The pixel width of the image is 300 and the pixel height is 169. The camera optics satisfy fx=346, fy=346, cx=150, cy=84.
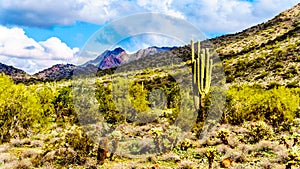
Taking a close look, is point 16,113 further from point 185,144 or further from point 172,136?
point 185,144

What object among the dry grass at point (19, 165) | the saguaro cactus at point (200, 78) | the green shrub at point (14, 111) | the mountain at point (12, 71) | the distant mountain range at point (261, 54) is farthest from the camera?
the mountain at point (12, 71)

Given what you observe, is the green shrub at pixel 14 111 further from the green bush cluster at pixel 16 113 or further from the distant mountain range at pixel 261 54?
the distant mountain range at pixel 261 54

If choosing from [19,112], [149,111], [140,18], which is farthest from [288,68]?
[19,112]

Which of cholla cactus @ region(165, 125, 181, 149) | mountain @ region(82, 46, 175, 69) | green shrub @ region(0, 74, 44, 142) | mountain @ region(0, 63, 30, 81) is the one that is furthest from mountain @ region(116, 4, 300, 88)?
mountain @ region(0, 63, 30, 81)

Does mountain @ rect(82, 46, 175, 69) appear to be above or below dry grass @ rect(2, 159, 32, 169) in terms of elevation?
above

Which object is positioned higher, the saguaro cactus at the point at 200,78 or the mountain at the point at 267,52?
the mountain at the point at 267,52

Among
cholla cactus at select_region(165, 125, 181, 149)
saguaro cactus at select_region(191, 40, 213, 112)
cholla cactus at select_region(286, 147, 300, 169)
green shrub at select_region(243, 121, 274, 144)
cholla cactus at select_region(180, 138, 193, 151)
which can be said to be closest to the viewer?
cholla cactus at select_region(286, 147, 300, 169)

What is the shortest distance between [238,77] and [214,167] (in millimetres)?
35266

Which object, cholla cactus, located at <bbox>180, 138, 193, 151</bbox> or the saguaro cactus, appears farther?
the saguaro cactus

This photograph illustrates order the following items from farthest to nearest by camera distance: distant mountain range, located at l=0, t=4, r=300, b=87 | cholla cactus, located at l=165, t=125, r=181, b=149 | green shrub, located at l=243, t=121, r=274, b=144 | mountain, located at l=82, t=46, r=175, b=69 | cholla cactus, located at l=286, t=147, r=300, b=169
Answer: distant mountain range, located at l=0, t=4, r=300, b=87 → mountain, located at l=82, t=46, r=175, b=69 → cholla cactus, located at l=165, t=125, r=181, b=149 → green shrub, located at l=243, t=121, r=274, b=144 → cholla cactus, located at l=286, t=147, r=300, b=169

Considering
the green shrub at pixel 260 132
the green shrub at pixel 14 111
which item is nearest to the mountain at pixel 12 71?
the green shrub at pixel 14 111

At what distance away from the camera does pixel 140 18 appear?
1595 centimetres

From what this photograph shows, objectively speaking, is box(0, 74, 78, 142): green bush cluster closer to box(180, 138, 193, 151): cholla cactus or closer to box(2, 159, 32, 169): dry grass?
box(2, 159, 32, 169): dry grass

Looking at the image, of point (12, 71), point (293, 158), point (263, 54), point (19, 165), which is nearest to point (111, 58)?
point (19, 165)
